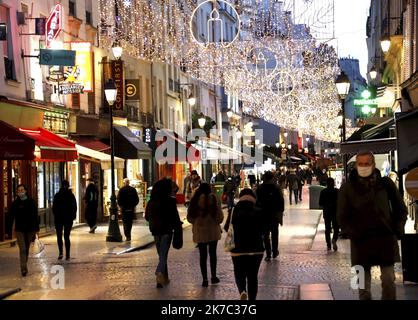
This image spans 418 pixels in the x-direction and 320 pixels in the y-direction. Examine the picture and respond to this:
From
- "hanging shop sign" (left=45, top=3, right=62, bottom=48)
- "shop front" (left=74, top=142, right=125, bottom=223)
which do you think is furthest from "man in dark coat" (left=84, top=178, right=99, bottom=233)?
"hanging shop sign" (left=45, top=3, right=62, bottom=48)

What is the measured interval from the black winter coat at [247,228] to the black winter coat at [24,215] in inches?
254

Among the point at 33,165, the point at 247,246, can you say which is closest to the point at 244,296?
the point at 247,246

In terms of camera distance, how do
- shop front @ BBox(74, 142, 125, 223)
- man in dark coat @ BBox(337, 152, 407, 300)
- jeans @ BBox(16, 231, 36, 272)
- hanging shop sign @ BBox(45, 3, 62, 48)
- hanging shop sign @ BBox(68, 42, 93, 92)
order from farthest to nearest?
shop front @ BBox(74, 142, 125, 223), hanging shop sign @ BBox(68, 42, 93, 92), hanging shop sign @ BBox(45, 3, 62, 48), jeans @ BBox(16, 231, 36, 272), man in dark coat @ BBox(337, 152, 407, 300)

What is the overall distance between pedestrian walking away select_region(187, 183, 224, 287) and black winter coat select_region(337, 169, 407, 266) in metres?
5.51

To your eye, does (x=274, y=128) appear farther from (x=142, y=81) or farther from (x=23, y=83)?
(x=23, y=83)

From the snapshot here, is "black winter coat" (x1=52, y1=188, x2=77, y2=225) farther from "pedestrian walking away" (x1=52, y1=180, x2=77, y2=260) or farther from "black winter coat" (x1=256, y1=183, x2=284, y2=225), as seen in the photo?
"black winter coat" (x1=256, y1=183, x2=284, y2=225)

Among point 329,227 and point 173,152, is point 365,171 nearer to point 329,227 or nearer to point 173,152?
point 329,227

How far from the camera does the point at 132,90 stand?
1451 inches

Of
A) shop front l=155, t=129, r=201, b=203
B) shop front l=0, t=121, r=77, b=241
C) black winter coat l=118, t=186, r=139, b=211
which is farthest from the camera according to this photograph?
shop front l=155, t=129, r=201, b=203

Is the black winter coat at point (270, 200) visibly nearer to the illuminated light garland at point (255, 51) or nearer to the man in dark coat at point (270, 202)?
the man in dark coat at point (270, 202)

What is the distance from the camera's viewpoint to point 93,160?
102 feet

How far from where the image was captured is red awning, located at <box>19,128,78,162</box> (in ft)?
82.6

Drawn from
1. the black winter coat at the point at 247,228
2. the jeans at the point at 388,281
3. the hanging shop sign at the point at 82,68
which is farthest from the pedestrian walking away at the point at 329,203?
the hanging shop sign at the point at 82,68

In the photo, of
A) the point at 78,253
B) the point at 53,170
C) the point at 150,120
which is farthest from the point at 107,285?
the point at 150,120
